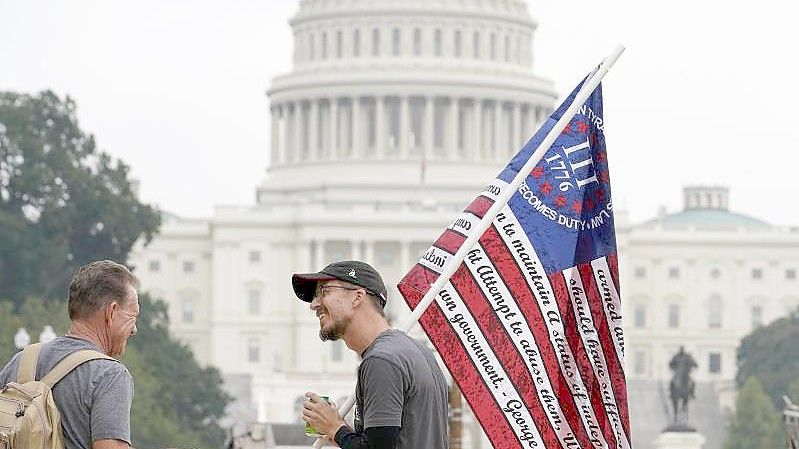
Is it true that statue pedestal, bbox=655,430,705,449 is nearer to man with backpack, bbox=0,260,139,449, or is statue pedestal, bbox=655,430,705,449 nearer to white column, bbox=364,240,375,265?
man with backpack, bbox=0,260,139,449

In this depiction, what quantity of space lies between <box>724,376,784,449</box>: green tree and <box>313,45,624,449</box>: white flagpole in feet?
250

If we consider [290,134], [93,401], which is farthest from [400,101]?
[93,401]

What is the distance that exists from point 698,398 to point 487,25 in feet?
111

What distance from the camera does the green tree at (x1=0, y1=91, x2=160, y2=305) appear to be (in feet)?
307

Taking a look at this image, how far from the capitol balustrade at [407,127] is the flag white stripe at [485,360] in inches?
5162

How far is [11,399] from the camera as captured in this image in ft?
32.1

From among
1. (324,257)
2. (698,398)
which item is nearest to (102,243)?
(698,398)

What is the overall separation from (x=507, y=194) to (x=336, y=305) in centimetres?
155

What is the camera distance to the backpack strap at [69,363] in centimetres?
998

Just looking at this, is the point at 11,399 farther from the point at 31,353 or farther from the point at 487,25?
the point at 487,25

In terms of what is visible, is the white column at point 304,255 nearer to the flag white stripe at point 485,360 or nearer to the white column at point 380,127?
the white column at point 380,127

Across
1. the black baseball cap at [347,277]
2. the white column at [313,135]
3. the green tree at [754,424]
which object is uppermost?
the white column at [313,135]

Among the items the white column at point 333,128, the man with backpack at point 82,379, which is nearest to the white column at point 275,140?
the white column at point 333,128

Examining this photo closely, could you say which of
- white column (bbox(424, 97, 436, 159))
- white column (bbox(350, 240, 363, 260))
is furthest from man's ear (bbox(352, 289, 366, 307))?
white column (bbox(424, 97, 436, 159))
